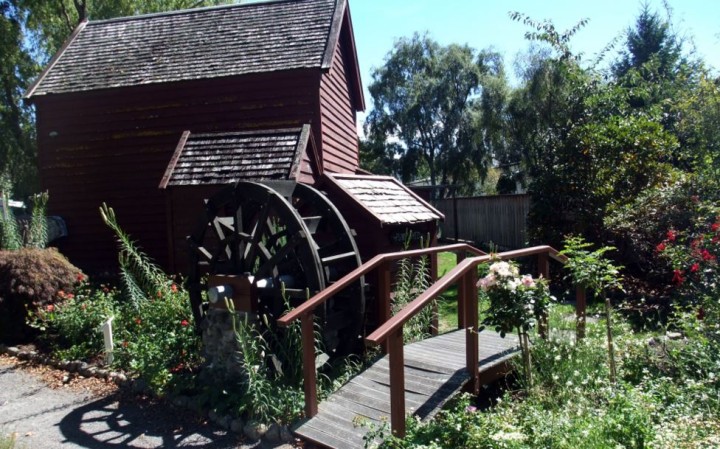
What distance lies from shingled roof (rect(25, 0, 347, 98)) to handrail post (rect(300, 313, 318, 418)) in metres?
7.62

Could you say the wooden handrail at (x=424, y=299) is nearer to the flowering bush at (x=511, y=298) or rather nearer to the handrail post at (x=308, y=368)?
the flowering bush at (x=511, y=298)

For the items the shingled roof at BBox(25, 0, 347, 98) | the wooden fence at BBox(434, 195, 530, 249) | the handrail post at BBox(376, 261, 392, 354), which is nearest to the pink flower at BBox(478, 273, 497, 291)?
the handrail post at BBox(376, 261, 392, 354)

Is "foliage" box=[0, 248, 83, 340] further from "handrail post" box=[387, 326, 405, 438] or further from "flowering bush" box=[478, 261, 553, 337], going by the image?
"flowering bush" box=[478, 261, 553, 337]

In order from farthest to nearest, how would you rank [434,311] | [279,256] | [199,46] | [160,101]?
[199,46]
[160,101]
[434,311]
[279,256]

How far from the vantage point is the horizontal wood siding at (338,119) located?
12211 millimetres

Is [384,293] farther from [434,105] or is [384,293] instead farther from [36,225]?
[434,105]

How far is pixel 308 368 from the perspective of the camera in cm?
450

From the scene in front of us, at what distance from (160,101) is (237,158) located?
4533 millimetres

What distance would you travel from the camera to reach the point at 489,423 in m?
3.68

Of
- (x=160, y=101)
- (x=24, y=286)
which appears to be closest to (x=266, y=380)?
(x=24, y=286)

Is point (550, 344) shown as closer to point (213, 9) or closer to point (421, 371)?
point (421, 371)

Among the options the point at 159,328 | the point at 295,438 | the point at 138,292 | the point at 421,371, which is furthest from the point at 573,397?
the point at 138,292

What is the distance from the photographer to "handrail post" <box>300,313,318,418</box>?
14.7ft

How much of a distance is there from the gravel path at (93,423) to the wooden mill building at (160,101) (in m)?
5.65
